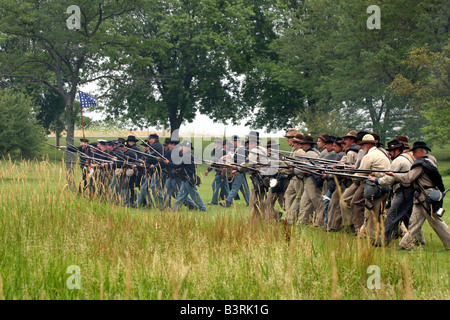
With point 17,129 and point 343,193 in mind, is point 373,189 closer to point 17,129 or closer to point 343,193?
point 343,193

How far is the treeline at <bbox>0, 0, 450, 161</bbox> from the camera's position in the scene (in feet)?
86.7

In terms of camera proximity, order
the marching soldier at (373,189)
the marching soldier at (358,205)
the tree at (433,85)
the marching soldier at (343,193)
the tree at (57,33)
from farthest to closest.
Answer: the tree at (57,33), the tree at (433,85), the marching soldier at (343,193), the marching soldier at (358,205), the marching soldier at (373,189)

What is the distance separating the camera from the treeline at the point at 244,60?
1040 inches

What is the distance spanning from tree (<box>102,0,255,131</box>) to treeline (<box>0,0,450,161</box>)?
98mm

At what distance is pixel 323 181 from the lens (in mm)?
11250

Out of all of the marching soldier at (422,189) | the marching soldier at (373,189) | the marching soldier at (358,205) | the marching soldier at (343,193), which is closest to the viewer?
the marching soldier at (422,189)

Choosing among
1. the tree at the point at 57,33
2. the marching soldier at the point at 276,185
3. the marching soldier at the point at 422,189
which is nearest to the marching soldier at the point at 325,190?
the marching soldier at the point at 276,185

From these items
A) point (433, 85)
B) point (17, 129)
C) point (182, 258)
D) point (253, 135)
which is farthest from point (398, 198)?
point (17, 129)

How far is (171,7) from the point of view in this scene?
3953 centimetres

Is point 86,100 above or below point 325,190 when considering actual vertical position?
above

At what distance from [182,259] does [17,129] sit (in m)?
24.4

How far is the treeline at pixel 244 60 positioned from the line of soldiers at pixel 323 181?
12.2 meters

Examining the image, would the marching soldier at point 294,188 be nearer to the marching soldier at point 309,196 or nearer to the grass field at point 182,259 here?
the marching soldier at point 309,196
